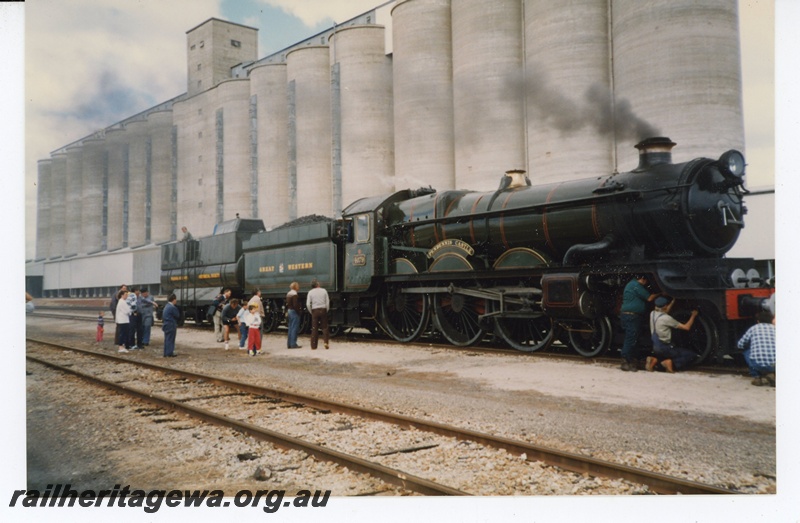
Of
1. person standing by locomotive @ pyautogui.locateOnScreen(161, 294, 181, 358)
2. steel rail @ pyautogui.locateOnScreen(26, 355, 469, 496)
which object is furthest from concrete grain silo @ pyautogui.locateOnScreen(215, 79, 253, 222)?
steel rail @ pyautogui.locateOnScreen(26, 355, 469, 496)

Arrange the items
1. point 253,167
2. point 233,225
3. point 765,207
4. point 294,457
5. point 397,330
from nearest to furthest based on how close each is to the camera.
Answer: point 294,457 < point 765,207 < point 397,330 < point 233,225 < point 253,167

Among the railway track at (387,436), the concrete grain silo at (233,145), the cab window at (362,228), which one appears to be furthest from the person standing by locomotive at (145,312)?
the concrete grain silo at (233,145)

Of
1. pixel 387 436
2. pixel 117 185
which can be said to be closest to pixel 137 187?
pixel 117 185

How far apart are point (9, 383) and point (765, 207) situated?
9.57 m

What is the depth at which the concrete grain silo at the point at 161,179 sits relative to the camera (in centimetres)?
2486

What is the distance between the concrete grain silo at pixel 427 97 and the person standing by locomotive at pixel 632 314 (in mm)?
20202

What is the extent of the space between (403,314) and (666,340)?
727cm

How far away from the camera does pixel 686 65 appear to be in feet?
44.4

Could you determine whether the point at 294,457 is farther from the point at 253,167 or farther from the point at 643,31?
the point at 253,167

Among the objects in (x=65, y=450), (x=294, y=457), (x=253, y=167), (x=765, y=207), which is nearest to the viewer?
(x=294, y=457)

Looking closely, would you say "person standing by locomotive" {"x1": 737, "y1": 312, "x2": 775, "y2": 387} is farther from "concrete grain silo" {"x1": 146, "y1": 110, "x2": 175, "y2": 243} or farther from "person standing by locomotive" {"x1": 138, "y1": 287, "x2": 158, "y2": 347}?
"concrete grain silo" {"x1": 146, "y1": 110, "x2": 175, "y2": 243}
